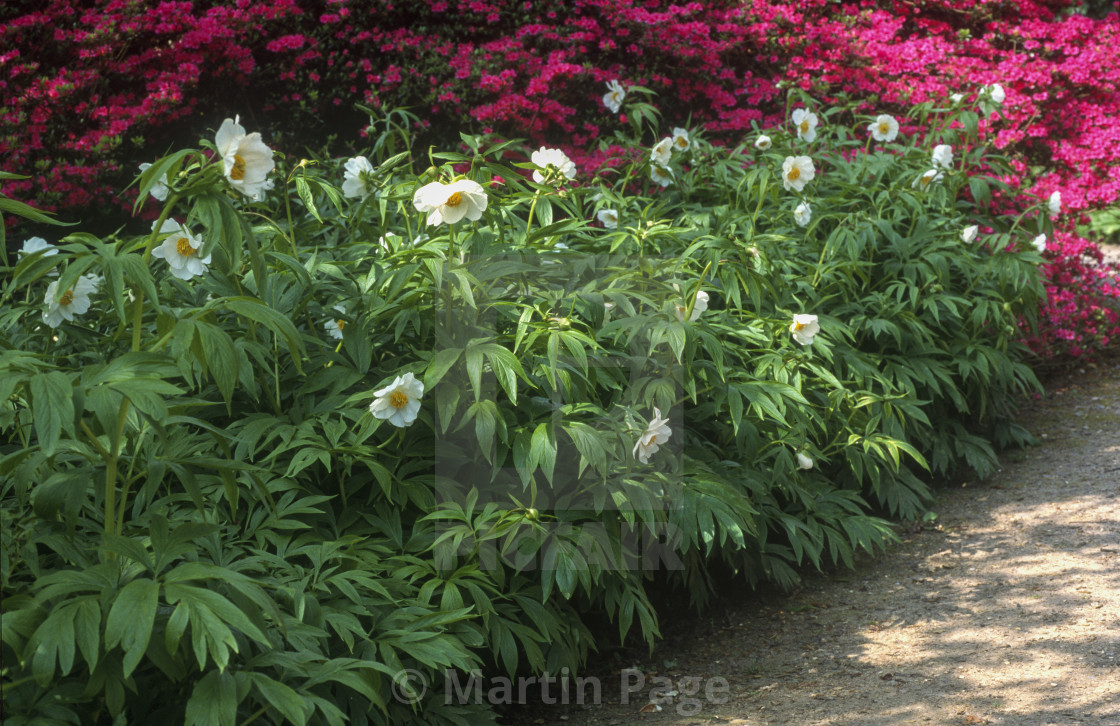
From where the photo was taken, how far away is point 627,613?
94.7 inches

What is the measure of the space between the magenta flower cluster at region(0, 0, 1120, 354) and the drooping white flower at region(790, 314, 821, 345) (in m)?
1.71

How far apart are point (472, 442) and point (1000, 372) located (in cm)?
248

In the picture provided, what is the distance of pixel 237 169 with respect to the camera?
5.58ft

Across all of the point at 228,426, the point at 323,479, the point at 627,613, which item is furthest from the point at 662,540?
the point at 228,426

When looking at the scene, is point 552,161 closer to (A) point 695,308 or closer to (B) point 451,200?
(A) point 695,308

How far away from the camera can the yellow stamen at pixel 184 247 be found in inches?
89.0

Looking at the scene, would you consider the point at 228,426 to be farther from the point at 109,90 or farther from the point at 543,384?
the point at 109,90

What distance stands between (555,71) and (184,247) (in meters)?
2.99

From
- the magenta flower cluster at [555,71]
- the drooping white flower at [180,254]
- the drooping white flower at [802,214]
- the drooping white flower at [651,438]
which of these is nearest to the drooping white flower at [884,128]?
the magenta flower cluster at [555,71]

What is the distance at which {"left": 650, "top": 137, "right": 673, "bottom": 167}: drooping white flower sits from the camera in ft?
12.4

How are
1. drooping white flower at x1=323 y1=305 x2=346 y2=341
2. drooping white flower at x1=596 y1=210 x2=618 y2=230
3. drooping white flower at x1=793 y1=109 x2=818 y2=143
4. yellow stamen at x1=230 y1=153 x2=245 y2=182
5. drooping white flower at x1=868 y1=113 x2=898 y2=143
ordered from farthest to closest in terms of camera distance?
drooping white flower at x1=868 y1=113 x2=898 y2=143
drooping white flower at x1=793 y1=109 x2=818 y2=143
drooping white flower at x1=596 y1=210 x2=618 y2=230
drooping white flower at x1=323 y1=305 x2=346 y2=341
yellow stamen at x1=230 y1=153 x2=245 y2=182

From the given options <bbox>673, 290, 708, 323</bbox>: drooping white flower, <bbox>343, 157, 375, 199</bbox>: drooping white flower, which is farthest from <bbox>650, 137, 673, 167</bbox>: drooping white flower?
<bbox>343, 157, 375, 199</bbox>: drooping white flower

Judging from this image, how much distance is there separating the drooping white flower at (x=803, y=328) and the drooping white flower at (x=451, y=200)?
119 cm

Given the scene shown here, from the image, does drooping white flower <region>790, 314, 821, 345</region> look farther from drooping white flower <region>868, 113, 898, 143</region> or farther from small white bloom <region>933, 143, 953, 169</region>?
drooping white flower <region>868, 113, 898, 143</region>
